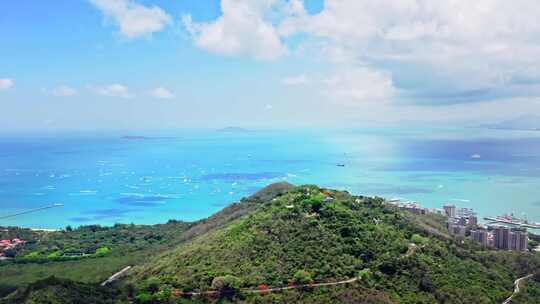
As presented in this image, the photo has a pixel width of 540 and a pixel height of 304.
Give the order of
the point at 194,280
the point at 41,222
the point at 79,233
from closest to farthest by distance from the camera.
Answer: the point at 194,280 < the point at 79,233 < the point at 41,222

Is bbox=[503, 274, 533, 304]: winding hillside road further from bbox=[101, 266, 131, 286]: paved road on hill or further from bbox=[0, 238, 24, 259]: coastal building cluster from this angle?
bbox=[0, 238, 24, 259]: coastal building cluster

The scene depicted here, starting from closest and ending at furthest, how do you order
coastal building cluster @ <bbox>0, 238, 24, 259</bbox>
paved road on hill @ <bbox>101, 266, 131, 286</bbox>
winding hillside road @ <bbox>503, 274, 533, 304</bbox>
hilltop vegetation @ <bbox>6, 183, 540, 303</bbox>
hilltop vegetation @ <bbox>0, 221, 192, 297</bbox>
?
hilltop vegetation @ <bbox>6, 183, 540, 303</bbox>, winding hillside road @ <bbox>503, 274, 533, 304</bbox>, paved road on hill @ <bbox>101, 266, 131, 286</bbox>, hilltop vegetation @ <bbox>0, 221, 192, 297</bbox>, coastal building cluster @ <bbox>0, 238, 24, 259</bbox>

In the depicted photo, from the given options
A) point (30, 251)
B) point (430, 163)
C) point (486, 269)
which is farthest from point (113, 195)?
point (430, 163)

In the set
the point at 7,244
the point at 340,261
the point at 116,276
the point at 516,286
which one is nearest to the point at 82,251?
the point at 7,244

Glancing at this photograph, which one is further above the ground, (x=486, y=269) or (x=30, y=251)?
(x=486, y=269)

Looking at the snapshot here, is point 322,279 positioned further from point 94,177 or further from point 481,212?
point 94,177

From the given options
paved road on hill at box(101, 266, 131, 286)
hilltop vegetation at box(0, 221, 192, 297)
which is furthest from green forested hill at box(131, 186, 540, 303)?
hilltop vegetation at box(0, 221, 192, 297)

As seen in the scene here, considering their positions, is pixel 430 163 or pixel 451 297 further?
pixel 430 163
